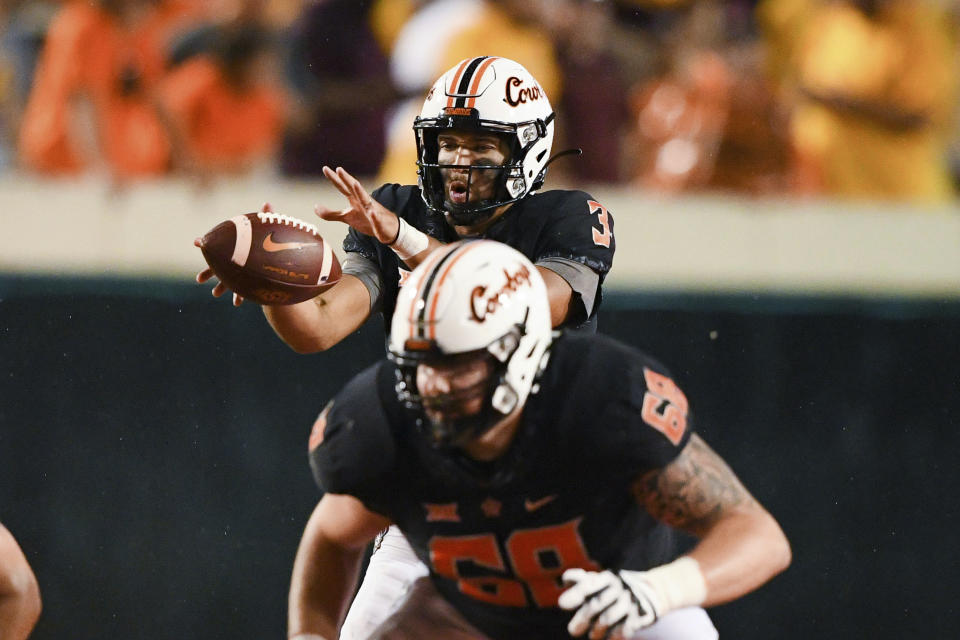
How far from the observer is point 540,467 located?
3.41 m

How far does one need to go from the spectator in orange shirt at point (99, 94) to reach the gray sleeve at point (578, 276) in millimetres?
2929

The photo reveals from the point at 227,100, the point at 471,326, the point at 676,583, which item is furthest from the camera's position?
the point at 227,100

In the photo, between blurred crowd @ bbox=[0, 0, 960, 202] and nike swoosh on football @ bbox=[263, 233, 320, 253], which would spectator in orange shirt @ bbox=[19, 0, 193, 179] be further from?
nike swoosh on football @ bbox=[263, 233, 320, 253]

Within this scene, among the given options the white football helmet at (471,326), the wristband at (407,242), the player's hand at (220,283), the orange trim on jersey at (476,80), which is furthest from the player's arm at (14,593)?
the orange trim on jersey at (476,80)

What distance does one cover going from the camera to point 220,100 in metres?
6.71

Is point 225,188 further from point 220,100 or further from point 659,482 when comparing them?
point 659,482

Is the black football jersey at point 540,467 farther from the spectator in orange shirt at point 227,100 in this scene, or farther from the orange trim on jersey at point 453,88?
the spectator in orange shirt at point 227,100

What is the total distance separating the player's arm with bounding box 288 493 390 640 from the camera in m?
3.65

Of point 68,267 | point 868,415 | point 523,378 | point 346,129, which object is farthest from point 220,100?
point 523,378

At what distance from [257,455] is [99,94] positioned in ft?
6.24

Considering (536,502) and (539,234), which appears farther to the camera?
(539,234)

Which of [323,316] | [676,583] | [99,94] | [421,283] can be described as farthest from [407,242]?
[99,94]

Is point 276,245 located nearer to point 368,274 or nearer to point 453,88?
point 368,274

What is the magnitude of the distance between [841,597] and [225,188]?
303cm
